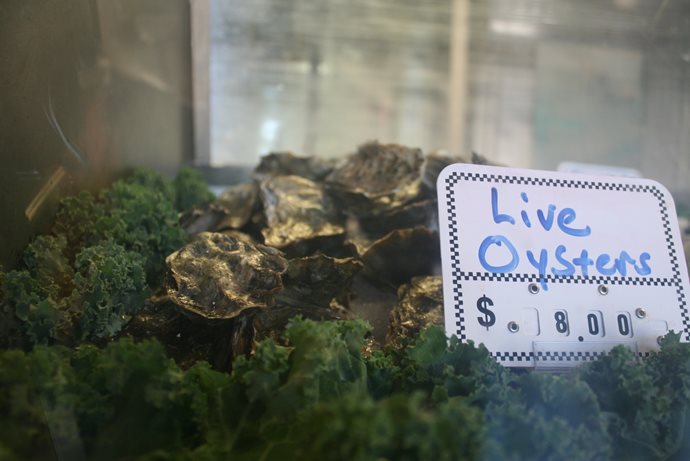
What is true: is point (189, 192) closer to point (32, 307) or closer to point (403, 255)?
point (403, 255)

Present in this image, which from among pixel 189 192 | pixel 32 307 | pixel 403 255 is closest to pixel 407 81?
pixel 189 192

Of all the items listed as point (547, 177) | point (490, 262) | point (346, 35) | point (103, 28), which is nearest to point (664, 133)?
point (346, 35)

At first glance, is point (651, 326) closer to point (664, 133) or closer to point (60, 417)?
point (60, 417)

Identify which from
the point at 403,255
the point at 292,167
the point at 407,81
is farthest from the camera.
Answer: the point at 407,81

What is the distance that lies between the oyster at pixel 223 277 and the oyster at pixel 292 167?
1.91 ft

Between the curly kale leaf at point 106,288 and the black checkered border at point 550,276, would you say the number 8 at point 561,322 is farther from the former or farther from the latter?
the curly kale leaf at point 106,288

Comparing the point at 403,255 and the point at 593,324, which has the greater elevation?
the point at 403,255

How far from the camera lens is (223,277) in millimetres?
1029

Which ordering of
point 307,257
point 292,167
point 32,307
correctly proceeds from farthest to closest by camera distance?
point 292,167, point 307,257, point 32,307

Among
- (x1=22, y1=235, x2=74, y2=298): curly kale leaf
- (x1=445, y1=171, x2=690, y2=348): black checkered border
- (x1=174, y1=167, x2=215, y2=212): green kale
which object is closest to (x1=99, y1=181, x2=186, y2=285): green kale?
(x1=22, y1=235, x2=74, y2=298): curly kale leaf

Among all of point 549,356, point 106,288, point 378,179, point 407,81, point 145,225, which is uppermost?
point 407,81

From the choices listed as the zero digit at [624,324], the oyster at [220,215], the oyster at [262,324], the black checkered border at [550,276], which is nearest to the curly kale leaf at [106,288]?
the oyster at [262,324]

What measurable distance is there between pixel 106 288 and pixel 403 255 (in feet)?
1.93

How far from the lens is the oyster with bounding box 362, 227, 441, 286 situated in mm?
1248
